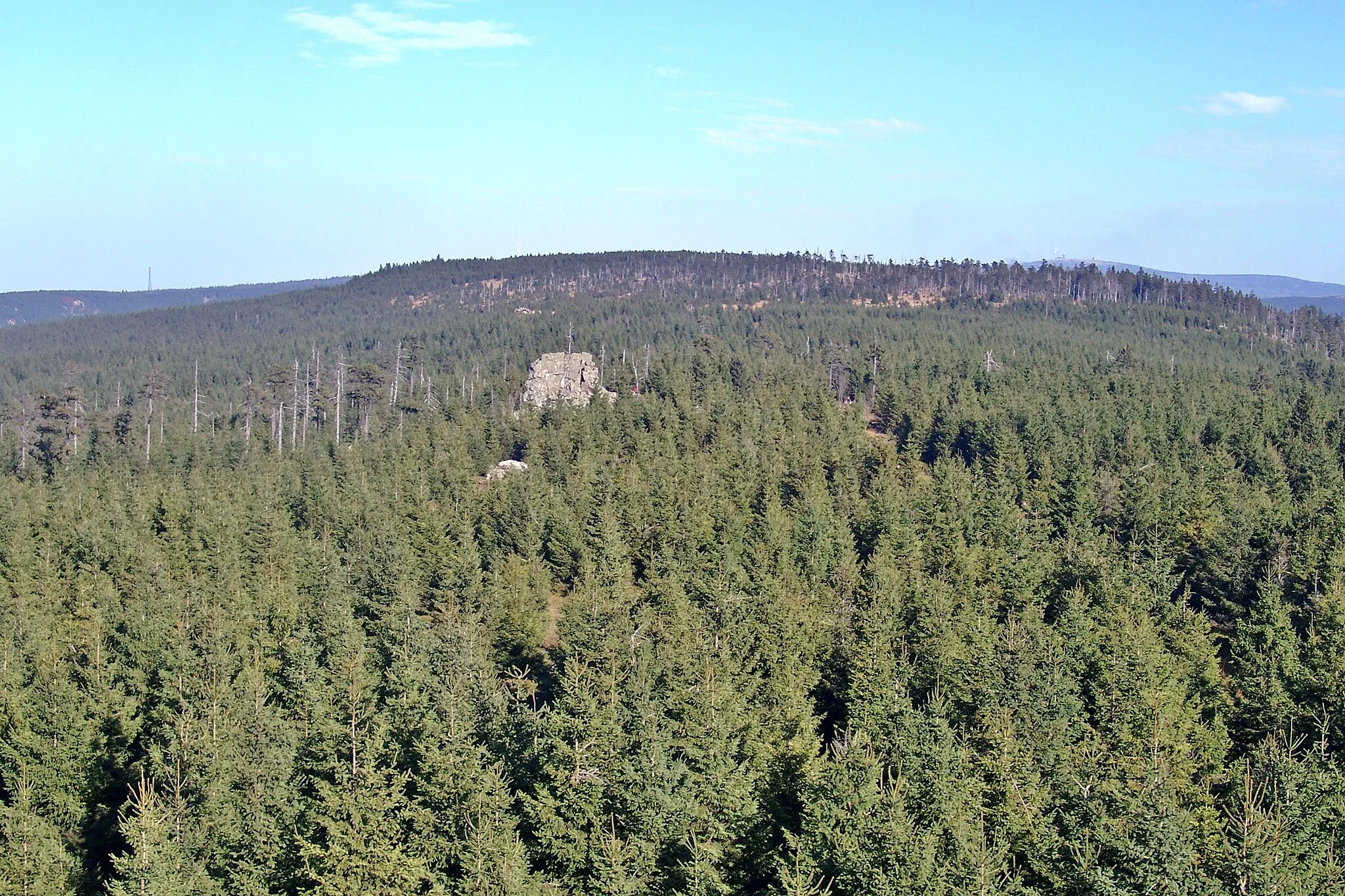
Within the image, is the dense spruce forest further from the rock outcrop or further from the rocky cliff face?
the rocky cliff face

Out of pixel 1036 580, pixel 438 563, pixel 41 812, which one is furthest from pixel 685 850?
pixel 438 563

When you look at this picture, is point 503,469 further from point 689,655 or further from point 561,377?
point 689,655

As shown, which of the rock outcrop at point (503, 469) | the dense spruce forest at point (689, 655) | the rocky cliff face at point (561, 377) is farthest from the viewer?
the rocky cliff face at point (561, 377)

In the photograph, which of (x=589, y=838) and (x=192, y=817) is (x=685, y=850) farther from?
(x=192, y=817)

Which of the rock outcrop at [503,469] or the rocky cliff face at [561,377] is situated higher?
the rocky cliff face at [561,377]

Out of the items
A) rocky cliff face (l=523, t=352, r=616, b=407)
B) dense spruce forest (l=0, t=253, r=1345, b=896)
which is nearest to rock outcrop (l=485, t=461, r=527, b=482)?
dense spruce forest (l=0, t=253, r=1345, b=896)

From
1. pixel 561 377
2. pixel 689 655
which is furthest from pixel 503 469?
pixel 689 655

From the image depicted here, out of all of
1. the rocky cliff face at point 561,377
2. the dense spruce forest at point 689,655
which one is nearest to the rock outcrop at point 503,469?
the dense spruce forest at point 689,655

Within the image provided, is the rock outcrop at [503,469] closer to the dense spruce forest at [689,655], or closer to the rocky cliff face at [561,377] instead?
the dense spruce forest at [689,655]
